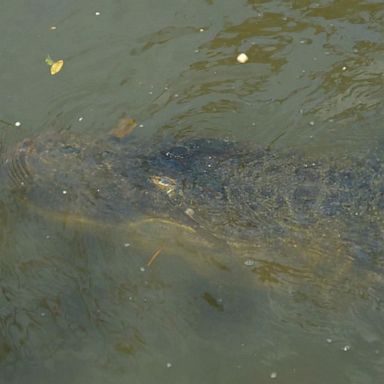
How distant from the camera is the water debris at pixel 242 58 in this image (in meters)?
7.31

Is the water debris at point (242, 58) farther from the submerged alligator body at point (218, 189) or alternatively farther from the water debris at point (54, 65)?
the water debris at point (54, 65)

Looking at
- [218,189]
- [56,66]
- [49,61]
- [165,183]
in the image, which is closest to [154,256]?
[165,183]

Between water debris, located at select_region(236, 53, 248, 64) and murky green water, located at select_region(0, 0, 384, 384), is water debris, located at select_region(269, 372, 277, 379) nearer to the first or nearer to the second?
murky green water, located at select_region(0, 0, 384, 384)

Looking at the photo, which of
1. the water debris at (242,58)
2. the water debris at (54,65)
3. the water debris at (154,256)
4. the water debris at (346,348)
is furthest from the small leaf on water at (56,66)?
the water debris at (346,348)

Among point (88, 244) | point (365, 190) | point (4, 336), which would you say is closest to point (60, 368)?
point (4, 336)

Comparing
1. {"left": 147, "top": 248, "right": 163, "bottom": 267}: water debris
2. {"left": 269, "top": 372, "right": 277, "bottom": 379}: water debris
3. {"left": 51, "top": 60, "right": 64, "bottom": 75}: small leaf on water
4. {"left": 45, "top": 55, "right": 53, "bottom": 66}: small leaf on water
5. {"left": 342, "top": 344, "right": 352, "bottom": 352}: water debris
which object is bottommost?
{"left": 342, "top": 344, "right": 352, "bottom": 352}: water debris

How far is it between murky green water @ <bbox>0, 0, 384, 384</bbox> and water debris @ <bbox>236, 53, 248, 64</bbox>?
76 mm

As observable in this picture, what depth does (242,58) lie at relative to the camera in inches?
289

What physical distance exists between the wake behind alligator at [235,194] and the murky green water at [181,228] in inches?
4.2

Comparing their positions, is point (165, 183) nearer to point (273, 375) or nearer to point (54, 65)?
point (273, 375)

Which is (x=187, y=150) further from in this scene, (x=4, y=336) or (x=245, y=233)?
(x=4, y=336)

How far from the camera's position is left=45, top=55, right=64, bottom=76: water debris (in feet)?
24.7

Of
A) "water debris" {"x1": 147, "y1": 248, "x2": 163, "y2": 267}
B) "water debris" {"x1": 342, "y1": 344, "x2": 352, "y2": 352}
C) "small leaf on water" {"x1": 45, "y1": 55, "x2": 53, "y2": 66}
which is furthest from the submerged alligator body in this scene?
"small leaf on water" {"x1": 45, "y1": 55, "x2": 53, "y2": 66}

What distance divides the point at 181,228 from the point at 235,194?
543 millimetres
